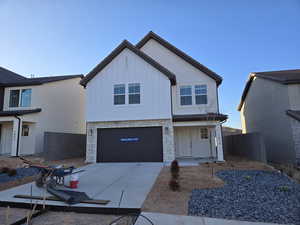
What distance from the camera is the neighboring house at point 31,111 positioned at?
13.5 m

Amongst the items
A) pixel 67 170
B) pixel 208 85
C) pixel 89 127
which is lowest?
pixel 67 170

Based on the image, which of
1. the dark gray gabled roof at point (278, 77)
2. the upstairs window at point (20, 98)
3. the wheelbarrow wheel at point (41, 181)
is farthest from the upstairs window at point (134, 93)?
the dark gray gabled roof at point (278, 77)

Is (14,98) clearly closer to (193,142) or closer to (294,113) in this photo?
(193,142)

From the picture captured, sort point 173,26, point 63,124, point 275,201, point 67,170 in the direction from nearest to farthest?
point 275,201 → point 67,170 → point 173,26 → point 63,124

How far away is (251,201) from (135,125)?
8.66 metres

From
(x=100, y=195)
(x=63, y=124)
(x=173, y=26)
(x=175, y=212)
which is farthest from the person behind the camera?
(x=63, y=124)

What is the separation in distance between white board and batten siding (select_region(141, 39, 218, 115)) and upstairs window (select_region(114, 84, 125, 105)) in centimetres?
388

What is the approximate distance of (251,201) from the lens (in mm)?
4992

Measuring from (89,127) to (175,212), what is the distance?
1009cm

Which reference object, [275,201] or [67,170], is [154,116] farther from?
[275,201]

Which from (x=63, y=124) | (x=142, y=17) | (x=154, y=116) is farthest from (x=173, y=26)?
(x=63, y=124)

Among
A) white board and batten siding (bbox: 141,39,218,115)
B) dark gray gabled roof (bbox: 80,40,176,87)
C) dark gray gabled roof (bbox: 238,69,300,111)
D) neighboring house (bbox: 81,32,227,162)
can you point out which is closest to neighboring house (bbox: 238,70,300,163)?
dark gray gabled roof (bbox: 238,69,300,111)

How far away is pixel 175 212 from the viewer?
4.28 m

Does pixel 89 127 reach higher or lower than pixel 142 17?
lower
